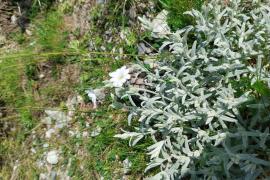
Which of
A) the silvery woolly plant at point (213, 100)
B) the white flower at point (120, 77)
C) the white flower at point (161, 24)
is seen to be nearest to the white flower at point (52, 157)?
the silvery woolly plant at point (213, 100)

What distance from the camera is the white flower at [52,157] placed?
148 inches

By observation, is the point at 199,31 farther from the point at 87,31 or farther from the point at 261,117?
the point at 87,31

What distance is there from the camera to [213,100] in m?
3.11

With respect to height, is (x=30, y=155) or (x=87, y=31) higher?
(x=87, y=31)

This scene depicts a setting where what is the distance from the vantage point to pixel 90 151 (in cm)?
362

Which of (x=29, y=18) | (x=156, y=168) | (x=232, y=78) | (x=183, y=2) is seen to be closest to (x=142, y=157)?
(x=156, y=168)

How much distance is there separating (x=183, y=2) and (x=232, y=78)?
26.9 inches

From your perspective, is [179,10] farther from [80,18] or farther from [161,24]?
[80,18]

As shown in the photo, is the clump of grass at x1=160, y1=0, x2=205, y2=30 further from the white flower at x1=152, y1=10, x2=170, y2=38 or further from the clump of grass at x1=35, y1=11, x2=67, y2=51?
the clump of grass at x1=35, y1=11, x2=67, y2=51

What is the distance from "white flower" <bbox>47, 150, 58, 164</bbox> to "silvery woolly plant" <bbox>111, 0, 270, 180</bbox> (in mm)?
708

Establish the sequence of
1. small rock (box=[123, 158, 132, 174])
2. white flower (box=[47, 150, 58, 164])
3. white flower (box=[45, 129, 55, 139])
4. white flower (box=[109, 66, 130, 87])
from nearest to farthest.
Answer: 1. white flower (box=[109, 66, 130, 87])
2. small rock (box=[123, 158, 132, 174])
3. white flower (box=[47, 150, 58, 164])
4. white flower (box=[45, 129, 55, 139])

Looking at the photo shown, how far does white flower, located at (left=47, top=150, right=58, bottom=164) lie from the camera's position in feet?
12.3

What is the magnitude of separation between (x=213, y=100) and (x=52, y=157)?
4.45 feet

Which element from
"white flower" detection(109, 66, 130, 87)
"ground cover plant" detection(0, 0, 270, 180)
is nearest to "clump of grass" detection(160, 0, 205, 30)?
"ground cover plant" detection(0, 0, 270, 180)
